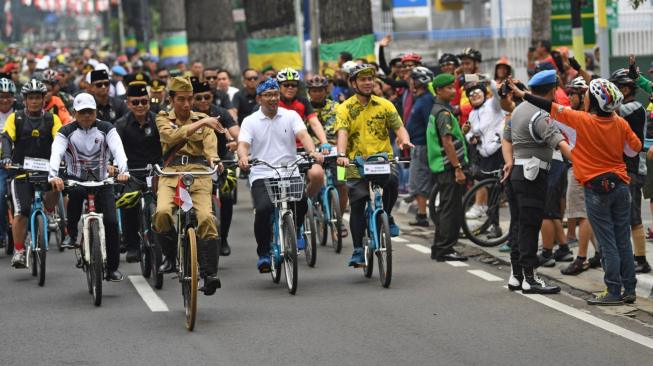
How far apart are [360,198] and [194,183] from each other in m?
2.29

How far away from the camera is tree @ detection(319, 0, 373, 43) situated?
79.5ft

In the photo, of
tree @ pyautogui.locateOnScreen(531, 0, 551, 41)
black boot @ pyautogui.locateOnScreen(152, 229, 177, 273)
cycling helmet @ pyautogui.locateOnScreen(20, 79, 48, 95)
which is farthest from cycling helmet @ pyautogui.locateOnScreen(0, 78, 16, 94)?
tree @ pyautogui.locateOnScreen(531, 0, 551, 41)

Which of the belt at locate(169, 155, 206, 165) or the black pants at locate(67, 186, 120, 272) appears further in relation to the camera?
the black pants at locate(67, 186, 120, 272)

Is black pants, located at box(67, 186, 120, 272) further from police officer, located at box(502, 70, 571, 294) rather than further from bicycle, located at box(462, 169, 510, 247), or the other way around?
bicycle, located at box(462, 169, 510, 247)

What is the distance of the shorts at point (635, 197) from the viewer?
43.5 feet

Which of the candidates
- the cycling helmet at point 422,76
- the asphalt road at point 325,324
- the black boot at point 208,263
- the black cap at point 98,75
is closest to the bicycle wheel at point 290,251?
the asphalt road at point 325,324

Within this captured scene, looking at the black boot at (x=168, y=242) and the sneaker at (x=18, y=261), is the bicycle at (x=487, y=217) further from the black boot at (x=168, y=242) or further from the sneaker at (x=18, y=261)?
the sneaker at (x=18, y=261)

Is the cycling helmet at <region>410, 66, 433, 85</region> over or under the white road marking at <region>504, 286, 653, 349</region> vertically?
over

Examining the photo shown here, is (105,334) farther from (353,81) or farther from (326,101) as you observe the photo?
(326,101)

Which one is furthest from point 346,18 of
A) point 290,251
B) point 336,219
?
point 290,251

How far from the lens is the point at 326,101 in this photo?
17.0 metres

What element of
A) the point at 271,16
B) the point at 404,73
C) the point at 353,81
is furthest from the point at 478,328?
the point at 271,16

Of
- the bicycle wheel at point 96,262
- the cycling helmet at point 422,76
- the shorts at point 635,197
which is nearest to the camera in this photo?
the bicycle wheel at point 96,262

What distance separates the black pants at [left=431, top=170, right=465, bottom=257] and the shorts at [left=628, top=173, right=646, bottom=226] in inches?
76.4
